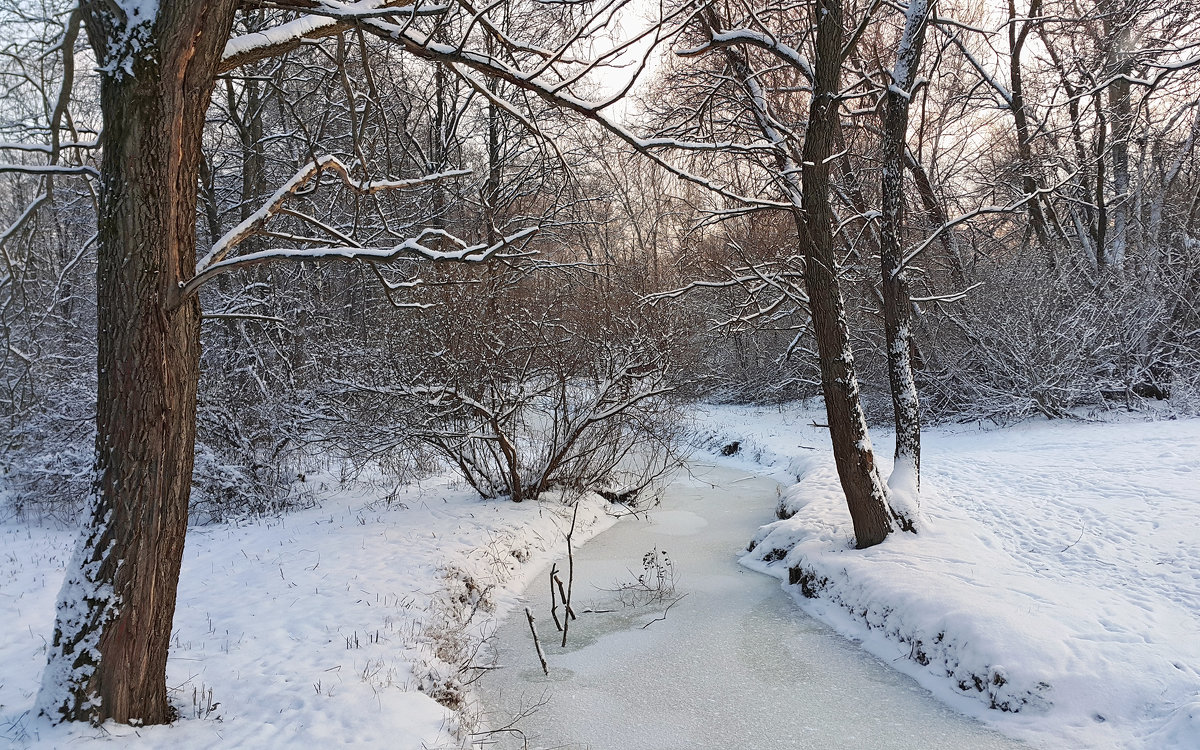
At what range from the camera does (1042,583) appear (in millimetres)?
6336

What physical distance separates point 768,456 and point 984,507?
701 cm

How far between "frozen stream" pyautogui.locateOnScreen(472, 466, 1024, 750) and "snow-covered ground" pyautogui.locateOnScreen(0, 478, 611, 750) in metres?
0.69

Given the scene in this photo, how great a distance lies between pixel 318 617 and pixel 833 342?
5829mm

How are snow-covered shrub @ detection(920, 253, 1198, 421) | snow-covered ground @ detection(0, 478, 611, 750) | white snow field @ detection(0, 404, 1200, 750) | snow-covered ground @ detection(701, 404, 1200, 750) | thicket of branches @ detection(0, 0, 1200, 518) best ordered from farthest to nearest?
snow-covered shrub @ detection(920, 253, 1198, 421), thicket of branches @ detection(0, 0, 1200, 518), snow-covered ground @ detection(701, 404, 1200, 750), white snow field @ detection(0, 404, 1200, 750), snow-covered ground @ detection(0, 478, 611, 750)

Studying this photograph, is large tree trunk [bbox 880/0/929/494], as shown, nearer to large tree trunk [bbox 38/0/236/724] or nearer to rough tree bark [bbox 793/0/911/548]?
rough tree bark [bbox 793/0/911/548]

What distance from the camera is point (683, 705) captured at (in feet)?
18.5

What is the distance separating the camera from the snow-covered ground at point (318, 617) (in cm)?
437

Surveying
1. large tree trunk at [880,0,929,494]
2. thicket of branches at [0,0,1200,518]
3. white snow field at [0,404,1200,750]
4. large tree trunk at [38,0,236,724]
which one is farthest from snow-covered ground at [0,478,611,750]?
large tree trunk at [880,0,929,494]

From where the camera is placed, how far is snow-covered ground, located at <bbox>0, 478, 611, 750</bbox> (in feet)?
14.3

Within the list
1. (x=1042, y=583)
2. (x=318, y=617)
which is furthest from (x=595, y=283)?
(x=1042, y=583)

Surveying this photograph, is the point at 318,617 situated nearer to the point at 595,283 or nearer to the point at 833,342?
the point at 833,342

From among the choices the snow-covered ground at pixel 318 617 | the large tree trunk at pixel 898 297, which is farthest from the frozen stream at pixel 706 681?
the large tree trunk at pixel 898 297

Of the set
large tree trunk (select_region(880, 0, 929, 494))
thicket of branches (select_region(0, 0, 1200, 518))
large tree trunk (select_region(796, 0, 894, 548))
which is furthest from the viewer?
thicket of branches (select_region(0, 0, 1200, 518))

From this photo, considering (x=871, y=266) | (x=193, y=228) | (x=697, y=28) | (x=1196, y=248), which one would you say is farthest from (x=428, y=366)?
(x=1196, y=248)
